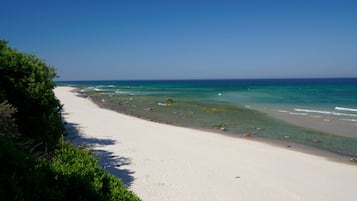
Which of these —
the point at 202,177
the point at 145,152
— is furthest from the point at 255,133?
the point at 202,177

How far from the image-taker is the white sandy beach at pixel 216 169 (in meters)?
11.0

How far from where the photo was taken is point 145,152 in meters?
16.0

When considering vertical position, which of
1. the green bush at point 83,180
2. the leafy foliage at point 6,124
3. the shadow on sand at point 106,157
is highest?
the leafy foliage at point 6,124

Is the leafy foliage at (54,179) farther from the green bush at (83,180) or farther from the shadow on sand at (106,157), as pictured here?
the shadow on sand at (106,157)

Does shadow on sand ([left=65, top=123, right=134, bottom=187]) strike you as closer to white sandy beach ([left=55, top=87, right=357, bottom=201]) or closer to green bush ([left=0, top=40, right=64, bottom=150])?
white sandy beach ([left=55, top=87, right=357, bottom=201])

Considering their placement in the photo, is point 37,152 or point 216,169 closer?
point 37,152

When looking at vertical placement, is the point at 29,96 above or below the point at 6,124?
above

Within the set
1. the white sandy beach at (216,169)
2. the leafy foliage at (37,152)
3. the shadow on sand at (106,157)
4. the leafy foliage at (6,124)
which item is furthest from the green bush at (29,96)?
the white sandy beach at (216,169)

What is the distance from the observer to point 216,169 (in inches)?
535

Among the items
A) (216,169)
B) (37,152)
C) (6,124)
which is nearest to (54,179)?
(6,124)

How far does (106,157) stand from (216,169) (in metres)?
5.04

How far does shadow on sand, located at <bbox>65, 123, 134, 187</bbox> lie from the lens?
12.4 metres

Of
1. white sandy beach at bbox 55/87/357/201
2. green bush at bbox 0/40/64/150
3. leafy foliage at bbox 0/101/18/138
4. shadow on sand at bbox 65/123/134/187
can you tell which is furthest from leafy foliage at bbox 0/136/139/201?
shadow on sand at bbox 65/123/134/187

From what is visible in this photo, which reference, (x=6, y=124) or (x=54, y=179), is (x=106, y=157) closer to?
(x=6, y=124)
